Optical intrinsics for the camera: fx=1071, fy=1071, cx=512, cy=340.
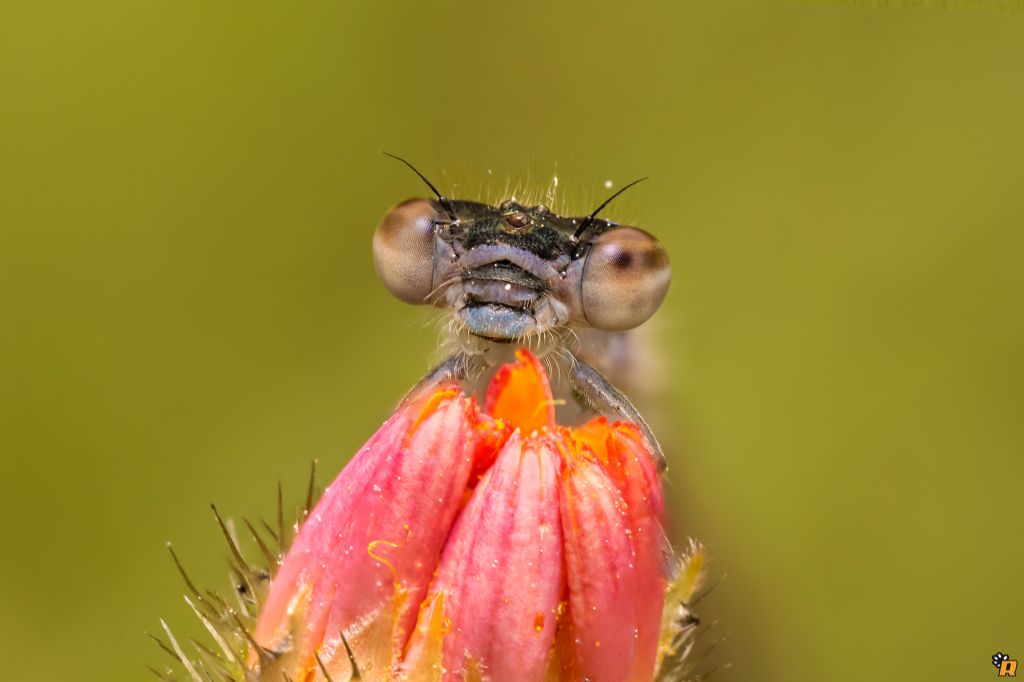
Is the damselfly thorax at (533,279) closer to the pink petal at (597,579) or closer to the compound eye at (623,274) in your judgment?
the compound eye at (623,274)

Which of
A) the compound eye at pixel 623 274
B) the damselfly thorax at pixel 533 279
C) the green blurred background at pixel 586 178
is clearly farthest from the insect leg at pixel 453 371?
the green blurred background at pixel 586 178

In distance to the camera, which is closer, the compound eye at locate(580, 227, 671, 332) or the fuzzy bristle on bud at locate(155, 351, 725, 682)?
the fuzzy bristle on bud at locate(155, 351, 725, 682)

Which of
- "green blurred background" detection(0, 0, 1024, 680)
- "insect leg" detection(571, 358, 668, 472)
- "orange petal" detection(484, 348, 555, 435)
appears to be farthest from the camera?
"green blurred background" detection(0, 0, 1024, 680)

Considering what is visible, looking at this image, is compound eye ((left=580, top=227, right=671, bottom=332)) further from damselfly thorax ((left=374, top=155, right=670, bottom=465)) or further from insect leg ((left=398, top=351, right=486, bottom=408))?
insect leg ((left=398, top=351, right=486, bottom=408))
